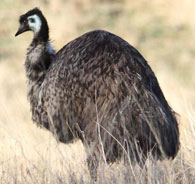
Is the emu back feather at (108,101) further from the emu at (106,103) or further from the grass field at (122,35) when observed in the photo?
the grass field at (122,35)

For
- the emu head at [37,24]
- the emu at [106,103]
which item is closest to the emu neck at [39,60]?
the emu head at [37,24]

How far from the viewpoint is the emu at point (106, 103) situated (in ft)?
16.0

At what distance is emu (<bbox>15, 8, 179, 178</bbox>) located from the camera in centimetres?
486

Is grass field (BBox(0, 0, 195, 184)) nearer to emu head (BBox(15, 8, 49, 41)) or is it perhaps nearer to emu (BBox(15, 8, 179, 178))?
emu head (BBox(15, 8, 49, 41))

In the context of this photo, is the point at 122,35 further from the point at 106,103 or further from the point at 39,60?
the point at 106,103

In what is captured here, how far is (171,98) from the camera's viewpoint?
9930mm

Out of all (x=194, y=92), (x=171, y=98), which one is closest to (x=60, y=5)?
(x=194, y=92)

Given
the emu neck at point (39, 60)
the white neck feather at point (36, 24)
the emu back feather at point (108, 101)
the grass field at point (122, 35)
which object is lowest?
the emu back feather at point (108, 101)

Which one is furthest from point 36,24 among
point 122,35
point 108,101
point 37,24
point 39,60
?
point 122,35

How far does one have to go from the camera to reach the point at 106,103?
4.95m

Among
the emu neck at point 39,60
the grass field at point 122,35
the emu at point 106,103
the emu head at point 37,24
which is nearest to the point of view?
the emu at point 106,103

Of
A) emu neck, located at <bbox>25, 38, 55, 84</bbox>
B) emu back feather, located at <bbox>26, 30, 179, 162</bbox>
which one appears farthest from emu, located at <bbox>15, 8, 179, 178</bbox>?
emu neck, located at <bbox>25, 38, 55, 84</bbox>

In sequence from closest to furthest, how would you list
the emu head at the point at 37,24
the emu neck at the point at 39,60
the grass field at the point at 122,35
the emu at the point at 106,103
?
the emu at the point at 106,103, the emu neck at the point at 39,60, the emu head at the point at 37,24, the grass field at the point at 122,35

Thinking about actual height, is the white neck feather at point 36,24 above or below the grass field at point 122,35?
below
